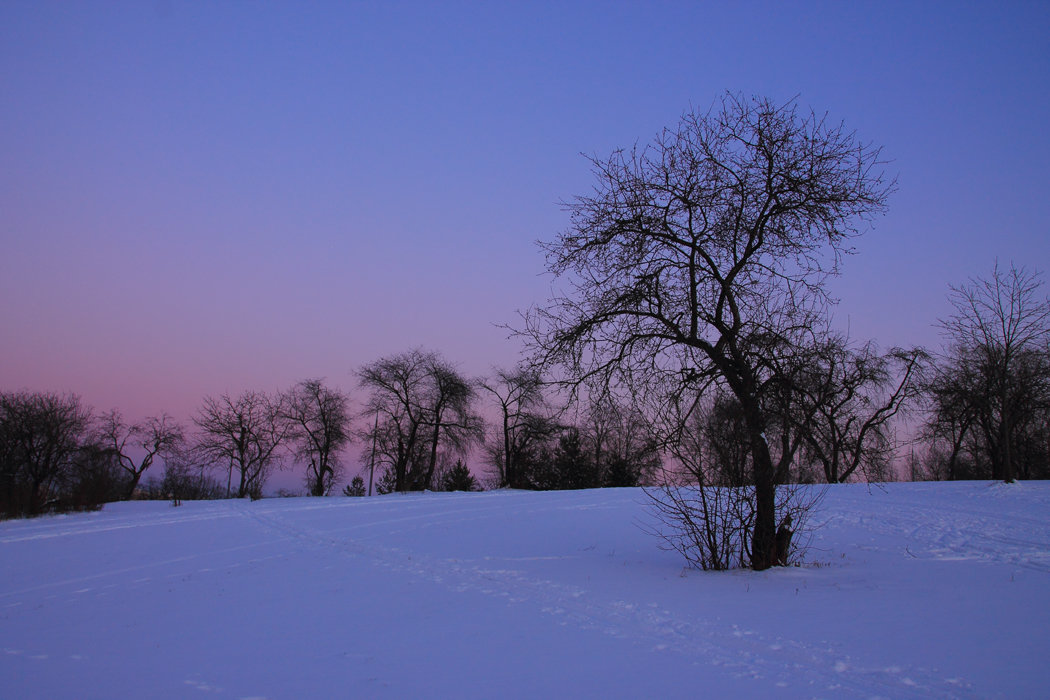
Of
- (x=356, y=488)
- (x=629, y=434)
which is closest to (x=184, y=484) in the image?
(x=356, y=488)

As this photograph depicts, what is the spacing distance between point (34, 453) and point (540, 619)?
35.7 m

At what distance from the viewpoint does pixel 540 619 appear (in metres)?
6.88

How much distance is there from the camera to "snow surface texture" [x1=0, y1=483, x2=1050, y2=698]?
4.87 m

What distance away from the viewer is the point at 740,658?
5.15 m

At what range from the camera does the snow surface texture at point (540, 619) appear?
4.87m

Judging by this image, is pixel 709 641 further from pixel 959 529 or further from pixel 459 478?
pixel 459 478

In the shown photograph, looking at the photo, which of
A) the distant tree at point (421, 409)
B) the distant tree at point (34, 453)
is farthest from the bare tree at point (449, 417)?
the distant tree at point (34, 453)

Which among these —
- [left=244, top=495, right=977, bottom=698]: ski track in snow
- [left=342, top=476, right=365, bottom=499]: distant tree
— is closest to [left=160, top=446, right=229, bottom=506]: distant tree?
[left=342, top=476, right=365, bottom=499]: distant tree

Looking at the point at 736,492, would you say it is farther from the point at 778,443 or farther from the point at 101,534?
the point at 101,534

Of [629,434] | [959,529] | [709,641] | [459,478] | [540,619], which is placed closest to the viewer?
[709,641]

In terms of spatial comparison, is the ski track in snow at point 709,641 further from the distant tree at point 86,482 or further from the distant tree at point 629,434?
the distant tree at point 86,482

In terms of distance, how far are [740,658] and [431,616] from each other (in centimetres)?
388

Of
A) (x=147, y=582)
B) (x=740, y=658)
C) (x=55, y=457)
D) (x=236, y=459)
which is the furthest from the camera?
(x=236, y=459)

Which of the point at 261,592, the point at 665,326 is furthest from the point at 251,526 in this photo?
the point at 665,326
